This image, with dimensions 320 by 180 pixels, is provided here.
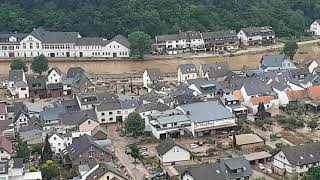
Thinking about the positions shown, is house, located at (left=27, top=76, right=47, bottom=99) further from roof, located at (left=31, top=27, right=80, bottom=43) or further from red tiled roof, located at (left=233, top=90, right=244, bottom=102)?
red tiled roof, located at (left=233, top=90, right=244, bottom=102)

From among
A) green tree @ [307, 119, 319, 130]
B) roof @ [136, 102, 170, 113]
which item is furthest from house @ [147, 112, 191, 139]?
green tree @ [307, 119, 319, 130]

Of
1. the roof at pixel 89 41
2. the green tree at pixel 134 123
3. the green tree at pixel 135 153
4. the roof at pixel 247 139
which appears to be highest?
the roof at pixel 89 41

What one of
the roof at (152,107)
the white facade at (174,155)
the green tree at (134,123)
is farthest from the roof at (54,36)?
the white facade at (174,155)

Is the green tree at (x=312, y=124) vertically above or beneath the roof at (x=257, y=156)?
above

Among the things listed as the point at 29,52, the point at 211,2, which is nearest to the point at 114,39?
the point at 29,52

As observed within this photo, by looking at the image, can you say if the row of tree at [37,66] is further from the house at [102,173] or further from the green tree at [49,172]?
the house at [102,173]

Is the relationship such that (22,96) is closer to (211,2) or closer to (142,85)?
(142,85)
